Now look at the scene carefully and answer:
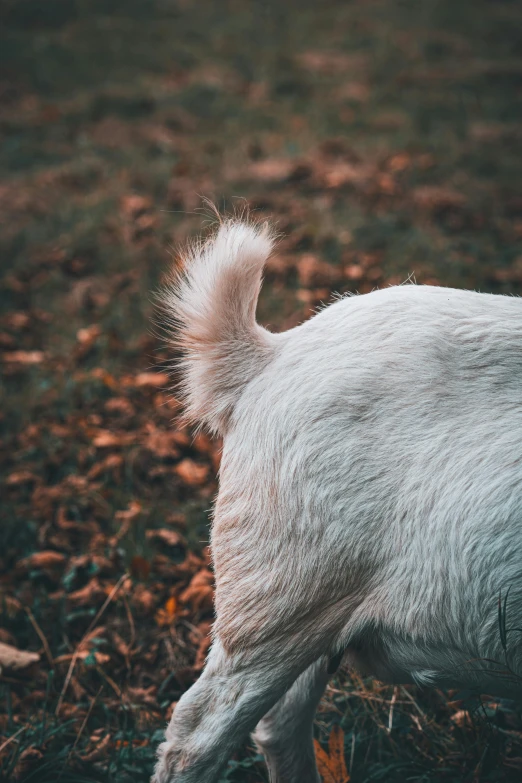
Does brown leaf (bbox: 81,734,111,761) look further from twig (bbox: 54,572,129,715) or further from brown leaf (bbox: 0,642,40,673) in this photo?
brown leaf (bbox: 0,642,40,673)

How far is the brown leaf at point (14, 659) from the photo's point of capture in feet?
7.57

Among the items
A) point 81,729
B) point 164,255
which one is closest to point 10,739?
point 81,729

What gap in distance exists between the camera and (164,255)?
4.76 meters

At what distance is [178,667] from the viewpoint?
2.35m

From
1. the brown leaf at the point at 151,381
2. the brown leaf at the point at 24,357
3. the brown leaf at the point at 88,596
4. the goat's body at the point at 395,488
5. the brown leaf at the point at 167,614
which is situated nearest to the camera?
the goat's body at the point at 395,488

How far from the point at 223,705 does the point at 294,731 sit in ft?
1.28

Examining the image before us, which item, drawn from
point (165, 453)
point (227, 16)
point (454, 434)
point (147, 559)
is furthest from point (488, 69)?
point (454, 434)

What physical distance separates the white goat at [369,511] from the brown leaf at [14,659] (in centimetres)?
85

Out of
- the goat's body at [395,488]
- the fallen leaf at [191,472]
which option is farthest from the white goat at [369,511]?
the fallen leaf at [191,472]

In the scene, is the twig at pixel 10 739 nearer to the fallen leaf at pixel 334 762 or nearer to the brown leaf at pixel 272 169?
the fallen leaf at pixel 334 762

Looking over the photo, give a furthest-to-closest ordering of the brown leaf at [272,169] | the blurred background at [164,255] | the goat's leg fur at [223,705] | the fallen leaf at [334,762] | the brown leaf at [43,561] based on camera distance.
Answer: the brown leaf at [272,169] < the brown leaf at [43,561] < the blurred background at [164,255] < the fallen leaf at [334,762] < the goat's leg fur at [223,705]

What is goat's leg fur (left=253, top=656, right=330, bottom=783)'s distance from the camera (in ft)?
5.97

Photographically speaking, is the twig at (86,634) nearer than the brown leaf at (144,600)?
Yes

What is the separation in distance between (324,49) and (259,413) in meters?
8.22
